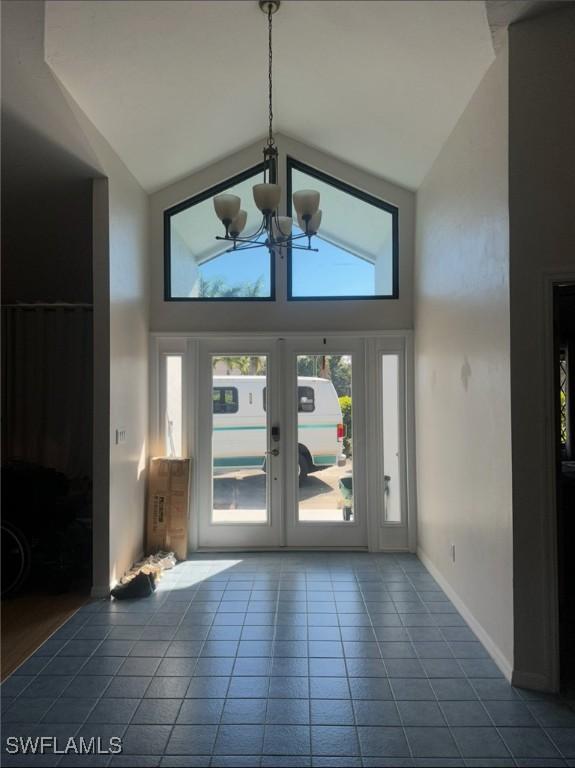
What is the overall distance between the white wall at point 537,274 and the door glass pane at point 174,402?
3.23m

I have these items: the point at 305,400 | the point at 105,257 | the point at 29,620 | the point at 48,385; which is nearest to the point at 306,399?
the point at 305,400

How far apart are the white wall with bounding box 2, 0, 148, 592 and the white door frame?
202 millimetres

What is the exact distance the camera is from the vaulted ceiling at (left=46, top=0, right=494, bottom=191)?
2.86 metres

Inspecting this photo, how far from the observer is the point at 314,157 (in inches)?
196

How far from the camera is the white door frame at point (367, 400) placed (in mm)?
4914

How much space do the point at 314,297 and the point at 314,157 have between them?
1.34 metres

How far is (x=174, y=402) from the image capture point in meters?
5.02

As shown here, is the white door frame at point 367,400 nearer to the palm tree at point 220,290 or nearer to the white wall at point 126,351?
the white wall at point 126,351

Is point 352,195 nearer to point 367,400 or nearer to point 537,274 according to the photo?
point 367,400

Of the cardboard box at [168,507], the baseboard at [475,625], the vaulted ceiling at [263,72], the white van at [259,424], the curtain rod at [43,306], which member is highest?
the vaulted ceiling at [263,72]

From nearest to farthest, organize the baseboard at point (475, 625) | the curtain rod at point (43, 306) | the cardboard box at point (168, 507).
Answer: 1. the baseboard at point (475, 625)
2. the curtain rod at point (43, 306)
3. the cardboard box at point (168, 507)

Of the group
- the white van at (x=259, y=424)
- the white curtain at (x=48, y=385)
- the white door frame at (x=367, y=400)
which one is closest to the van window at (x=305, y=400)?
the white van at (x=259, y=424)

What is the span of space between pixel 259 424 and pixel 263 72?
295 centimetres

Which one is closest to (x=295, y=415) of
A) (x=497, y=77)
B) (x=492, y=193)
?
(x=492, y=193)
